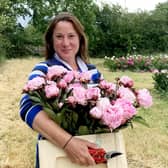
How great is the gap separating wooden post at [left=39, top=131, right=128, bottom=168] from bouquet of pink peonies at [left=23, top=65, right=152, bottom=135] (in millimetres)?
28

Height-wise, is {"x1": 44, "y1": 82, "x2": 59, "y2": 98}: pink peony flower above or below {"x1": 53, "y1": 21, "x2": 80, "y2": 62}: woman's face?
below

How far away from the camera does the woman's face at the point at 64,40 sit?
1787 millimetres

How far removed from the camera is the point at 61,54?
5.88ft

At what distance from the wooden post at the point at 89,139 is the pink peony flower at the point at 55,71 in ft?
0.79

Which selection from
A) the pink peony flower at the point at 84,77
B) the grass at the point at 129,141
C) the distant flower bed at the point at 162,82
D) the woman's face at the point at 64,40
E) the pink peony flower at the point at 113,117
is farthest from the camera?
the distant flower bed at the point at 162,82

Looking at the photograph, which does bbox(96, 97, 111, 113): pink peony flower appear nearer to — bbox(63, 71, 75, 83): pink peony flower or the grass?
bbox(63, 71, 75, 83): pink peony flower

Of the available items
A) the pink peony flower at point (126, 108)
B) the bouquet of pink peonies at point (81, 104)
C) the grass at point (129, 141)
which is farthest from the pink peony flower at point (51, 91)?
the grass at point (129, 141)

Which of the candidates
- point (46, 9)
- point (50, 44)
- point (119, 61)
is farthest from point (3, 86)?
point (46, 9)

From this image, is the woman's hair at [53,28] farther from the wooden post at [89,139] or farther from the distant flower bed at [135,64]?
the distant flower bed at [135,64]

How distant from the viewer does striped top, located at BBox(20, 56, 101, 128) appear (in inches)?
61.4

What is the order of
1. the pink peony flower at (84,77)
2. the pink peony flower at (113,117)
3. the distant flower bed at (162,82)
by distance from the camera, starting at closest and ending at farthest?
the pink peony flower at (113,117) → the pink peony flower at (84,77) → the distant flower bed at (162,82)

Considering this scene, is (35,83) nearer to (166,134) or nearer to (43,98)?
(43,98)

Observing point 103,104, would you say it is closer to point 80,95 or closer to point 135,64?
point 80,95

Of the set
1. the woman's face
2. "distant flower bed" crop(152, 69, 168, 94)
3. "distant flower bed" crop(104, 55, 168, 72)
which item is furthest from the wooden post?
"distant flower bed" crop(104, 55, 168, 72)
